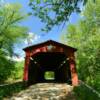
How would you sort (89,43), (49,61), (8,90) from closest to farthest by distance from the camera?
(8,90) < (49,61) < (89,43)

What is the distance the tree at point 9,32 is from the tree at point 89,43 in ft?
27.2

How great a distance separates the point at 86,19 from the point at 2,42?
1200cm

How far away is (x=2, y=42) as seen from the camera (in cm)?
3722

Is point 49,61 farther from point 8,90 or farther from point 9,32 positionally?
point 8,90

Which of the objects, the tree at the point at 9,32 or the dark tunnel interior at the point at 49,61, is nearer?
the dark tunnel interior at the point at 49,61

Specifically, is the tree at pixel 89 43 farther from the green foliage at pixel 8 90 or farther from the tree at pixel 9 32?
the green foliage at pixel 8 90

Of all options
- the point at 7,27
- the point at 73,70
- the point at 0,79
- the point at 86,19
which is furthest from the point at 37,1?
the point at 86,19

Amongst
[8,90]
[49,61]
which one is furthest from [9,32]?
[8,90]

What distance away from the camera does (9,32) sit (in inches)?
1491

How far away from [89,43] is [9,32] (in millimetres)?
10205

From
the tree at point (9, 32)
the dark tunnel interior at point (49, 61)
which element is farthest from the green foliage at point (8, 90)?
the tree at point (9, 32)

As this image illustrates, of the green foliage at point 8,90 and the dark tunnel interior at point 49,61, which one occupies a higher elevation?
the dark tunnel interior at point 49,61

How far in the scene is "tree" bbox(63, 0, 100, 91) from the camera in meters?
35.6

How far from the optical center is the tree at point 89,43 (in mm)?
35631
